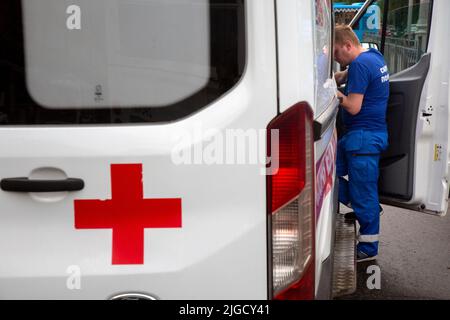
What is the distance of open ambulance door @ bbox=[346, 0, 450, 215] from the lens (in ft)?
10.1

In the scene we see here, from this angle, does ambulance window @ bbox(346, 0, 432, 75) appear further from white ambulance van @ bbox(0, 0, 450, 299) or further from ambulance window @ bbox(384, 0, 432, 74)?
white ambulance van @ bbox(0, 0, 450, 299)

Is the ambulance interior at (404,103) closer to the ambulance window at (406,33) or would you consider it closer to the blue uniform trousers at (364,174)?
the ambulance window at (406,33)

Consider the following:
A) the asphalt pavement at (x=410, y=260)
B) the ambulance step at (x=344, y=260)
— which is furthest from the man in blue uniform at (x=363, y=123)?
the ambulance step at (x=344, y=260)

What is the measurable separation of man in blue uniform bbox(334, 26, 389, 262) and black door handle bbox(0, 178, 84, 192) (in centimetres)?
227

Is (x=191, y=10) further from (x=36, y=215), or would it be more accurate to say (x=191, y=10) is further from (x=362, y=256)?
(x=362, y=256)

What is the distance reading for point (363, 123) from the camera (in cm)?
345

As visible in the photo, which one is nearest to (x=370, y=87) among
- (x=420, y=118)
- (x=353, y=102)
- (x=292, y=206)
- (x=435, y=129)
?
(x=353, y=102)

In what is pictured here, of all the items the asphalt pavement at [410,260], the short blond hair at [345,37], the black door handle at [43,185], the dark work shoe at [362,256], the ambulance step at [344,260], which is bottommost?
the asphalt pavement at [410,260]

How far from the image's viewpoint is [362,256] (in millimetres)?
3781

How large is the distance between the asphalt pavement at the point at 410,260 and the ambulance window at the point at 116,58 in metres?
2.30

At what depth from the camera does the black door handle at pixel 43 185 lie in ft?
4.75

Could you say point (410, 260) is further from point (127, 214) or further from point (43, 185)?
A: point (43, 185)

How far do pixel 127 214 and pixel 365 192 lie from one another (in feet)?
7.84
